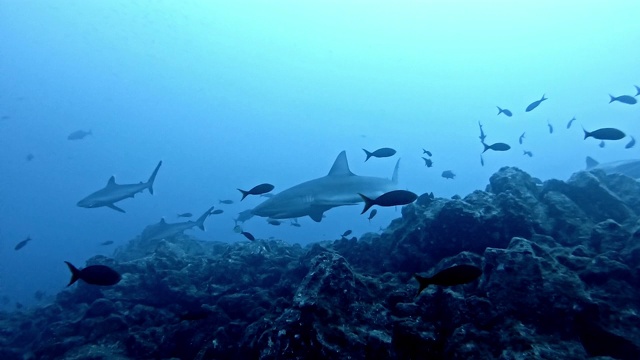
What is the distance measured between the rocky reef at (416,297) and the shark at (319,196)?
140 cm

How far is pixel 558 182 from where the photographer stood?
9570 mm

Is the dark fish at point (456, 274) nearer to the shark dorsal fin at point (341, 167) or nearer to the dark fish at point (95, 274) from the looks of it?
the dark fish at point (95, 274)

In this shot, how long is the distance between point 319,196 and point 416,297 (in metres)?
5.72

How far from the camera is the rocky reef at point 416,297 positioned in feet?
14.2

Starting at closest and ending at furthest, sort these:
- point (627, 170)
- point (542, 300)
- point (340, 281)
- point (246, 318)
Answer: point (542, 300) → point (340, 281) → point (246, 318) → point (627, 170)

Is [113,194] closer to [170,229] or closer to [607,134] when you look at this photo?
[170,229]

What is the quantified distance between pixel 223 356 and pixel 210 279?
4.67 m

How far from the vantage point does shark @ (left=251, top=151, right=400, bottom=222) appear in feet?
34.5

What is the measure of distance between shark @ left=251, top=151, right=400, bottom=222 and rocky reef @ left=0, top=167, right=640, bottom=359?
4.60ft

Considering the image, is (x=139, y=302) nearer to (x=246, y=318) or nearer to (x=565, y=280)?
(x=246, y=318)

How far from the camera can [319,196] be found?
1068cm

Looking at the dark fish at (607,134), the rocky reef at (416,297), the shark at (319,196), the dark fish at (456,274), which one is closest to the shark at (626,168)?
the rocky reef at (416,297)

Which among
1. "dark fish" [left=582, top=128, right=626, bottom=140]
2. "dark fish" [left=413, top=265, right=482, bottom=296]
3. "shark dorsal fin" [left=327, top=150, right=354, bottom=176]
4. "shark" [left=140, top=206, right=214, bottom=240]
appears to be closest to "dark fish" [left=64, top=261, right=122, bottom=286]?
"dark fish" [left=413, top=265, right=482, bottom=296]

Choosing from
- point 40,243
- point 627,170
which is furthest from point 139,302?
point 40,243
